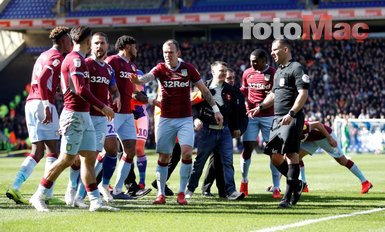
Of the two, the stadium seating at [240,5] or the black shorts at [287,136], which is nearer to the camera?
the black shorts at [287,136]

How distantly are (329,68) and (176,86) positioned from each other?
30.3m

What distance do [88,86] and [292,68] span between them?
9.03ft

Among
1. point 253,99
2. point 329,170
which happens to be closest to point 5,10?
A: point 329,170

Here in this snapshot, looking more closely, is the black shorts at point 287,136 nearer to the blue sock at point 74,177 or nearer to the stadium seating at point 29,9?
the blue sock at point 74,177

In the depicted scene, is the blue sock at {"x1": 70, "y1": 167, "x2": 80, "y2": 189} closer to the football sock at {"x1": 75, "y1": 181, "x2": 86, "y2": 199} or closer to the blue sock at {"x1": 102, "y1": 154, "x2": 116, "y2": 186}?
the football sock at {"x1": 75, "y1": 181, "x2": 86, "y2": 199}

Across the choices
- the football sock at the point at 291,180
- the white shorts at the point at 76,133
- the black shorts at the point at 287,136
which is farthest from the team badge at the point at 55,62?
the football sock at the point at 291,180

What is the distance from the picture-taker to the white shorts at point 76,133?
1077 centimetres

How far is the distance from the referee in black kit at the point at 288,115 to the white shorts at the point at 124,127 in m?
2.15

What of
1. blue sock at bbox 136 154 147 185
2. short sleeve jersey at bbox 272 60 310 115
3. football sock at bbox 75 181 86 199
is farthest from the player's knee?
blue sock at bbox 136 154 147 185

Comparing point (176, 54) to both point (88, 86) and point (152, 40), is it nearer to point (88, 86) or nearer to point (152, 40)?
point (88, 86)

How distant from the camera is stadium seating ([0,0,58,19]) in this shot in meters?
46.0

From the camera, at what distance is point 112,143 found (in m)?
12.8

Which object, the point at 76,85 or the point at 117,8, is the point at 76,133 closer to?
the point at 76,85

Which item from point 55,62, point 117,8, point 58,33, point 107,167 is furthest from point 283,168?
point 117,8
